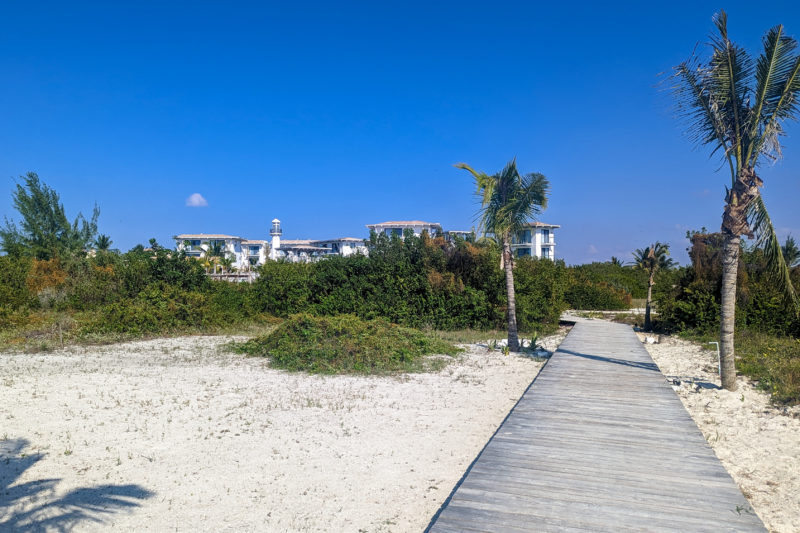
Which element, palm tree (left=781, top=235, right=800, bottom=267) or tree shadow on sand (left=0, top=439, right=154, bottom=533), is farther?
palm tree (left=781, top=235, right=800, bottom=267)

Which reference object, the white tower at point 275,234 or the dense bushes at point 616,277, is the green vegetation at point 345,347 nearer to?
the dense bushes at point 616,277

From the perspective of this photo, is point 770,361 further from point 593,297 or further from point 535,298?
point 593,297

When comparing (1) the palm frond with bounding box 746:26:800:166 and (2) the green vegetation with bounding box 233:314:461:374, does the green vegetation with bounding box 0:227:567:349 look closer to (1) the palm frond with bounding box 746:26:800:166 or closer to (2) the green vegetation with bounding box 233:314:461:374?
(2) the green vegetation with bounding box 233:314:461:374

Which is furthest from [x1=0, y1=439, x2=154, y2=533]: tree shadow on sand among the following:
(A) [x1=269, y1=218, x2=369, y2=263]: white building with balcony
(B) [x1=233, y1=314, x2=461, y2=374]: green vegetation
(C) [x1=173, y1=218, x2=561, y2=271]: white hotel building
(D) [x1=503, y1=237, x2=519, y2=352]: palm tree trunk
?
(A) [x1=269, y1=218, x2=369, y2=263]: white building with balcony

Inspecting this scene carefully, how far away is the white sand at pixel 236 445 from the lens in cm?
461

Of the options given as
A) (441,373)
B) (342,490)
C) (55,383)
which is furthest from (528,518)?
(55,383)

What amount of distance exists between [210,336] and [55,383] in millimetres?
7325

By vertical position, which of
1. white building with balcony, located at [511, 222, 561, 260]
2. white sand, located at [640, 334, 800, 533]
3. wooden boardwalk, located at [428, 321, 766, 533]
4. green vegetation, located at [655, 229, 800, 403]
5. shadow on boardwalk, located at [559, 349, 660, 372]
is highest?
white building with balcony, located at [511, 222, 561, 260]

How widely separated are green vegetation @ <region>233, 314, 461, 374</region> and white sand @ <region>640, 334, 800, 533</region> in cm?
568

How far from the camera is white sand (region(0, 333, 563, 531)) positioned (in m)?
4.61

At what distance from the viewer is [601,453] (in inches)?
207

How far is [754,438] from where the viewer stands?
654 cm

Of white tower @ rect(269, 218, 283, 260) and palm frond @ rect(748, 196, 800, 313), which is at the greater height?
white tower @ rect(269, 218, 283, 260)

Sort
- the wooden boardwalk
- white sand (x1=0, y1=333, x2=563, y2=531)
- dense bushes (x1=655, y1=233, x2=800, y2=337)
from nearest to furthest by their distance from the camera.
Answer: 1. the wooden boardwalk
2. white sand (x1=0, y1=333, x2=563, y2=531)
3. dense bushes (x1=655, y1=233, x2=800, y2=337)
